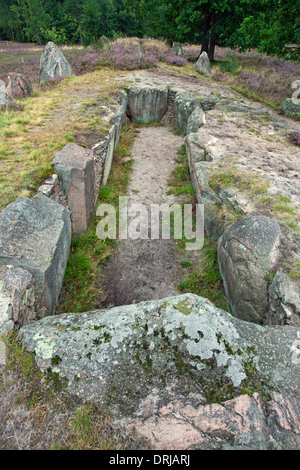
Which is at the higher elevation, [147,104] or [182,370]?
[147,104]

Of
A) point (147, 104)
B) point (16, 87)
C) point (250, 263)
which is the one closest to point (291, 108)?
point (147, 104)

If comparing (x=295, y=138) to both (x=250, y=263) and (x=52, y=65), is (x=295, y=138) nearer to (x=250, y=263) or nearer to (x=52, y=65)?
(x=250, y=263)

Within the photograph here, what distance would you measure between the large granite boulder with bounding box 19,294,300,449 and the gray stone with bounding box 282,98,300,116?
43.8 ft

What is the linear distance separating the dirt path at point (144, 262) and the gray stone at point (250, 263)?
1.47 metres

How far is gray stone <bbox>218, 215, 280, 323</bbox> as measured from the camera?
4312 mm

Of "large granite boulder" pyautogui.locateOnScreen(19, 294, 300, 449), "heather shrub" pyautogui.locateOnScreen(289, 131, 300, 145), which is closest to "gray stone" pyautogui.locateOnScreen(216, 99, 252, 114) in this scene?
"heather shrub" pyautogui.locateOnScreen(289, 131, 300, 145)

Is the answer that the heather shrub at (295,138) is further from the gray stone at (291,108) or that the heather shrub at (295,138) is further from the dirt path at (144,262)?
the gray stone at (291,108)

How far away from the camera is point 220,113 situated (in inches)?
431

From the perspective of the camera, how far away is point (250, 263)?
177 inches

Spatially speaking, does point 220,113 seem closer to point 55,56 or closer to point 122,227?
point 122,227

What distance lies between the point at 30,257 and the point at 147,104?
38.5 ft

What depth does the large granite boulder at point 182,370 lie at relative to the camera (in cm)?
246

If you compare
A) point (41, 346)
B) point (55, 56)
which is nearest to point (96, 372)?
point (41, 346)

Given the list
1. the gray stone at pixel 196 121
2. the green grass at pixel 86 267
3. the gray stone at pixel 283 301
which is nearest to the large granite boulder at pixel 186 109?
the gray stone at pixel 196 121
